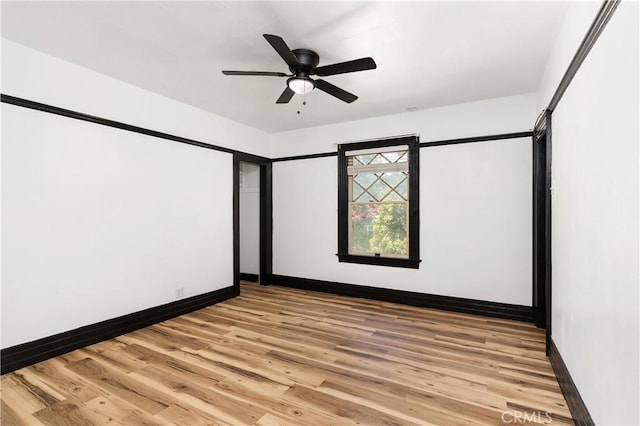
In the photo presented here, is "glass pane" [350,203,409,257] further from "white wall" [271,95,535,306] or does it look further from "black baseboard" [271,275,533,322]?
"black baseboard" [271,275,533,322]

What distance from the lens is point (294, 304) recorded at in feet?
14.9

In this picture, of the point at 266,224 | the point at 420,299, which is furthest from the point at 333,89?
the point at 266,224

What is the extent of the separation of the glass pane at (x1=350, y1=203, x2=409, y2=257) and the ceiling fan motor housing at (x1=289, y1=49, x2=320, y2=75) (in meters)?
2.51

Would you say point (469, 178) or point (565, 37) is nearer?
point (565, 37)

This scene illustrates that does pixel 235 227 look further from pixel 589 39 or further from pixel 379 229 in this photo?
pixel 589 39

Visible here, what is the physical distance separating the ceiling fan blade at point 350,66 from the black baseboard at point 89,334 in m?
3.20

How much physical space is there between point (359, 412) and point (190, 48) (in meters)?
3.12

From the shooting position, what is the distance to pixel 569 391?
2.08m

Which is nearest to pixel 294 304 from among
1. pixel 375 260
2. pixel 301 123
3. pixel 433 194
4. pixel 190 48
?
pixel 375 260

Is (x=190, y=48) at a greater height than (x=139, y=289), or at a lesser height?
greater

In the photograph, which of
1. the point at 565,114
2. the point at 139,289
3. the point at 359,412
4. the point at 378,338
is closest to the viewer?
the point at 359,412

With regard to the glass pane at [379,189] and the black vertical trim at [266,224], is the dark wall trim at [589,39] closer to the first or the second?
the glass pane at [379,189]

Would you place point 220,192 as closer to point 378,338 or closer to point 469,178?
point 378,338

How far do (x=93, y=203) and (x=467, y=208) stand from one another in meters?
4.25
